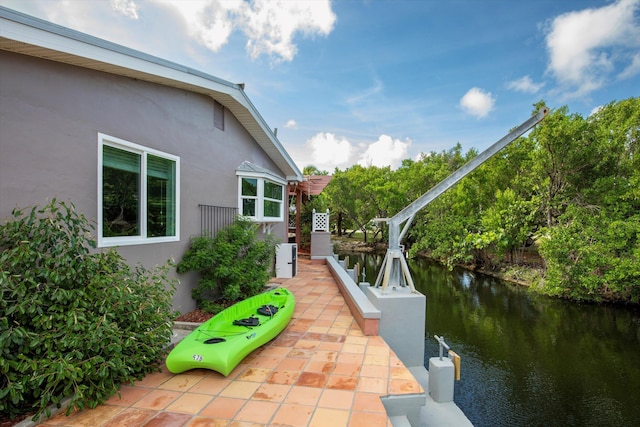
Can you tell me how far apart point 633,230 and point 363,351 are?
39.5 ft

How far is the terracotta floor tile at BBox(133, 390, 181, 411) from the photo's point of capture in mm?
2885

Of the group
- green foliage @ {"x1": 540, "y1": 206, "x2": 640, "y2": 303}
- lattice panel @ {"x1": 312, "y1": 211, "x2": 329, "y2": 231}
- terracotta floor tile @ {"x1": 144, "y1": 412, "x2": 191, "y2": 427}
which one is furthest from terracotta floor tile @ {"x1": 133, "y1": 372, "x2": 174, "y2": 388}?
green foliage @ {"x1": 540, "y1": 206, "x2": 640, "y2": 303}

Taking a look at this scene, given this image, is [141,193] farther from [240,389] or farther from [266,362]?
[240,389]

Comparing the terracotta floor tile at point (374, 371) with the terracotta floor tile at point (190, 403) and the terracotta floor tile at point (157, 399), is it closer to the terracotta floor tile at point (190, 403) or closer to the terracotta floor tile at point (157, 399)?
the terracotta floor tile at point (190, 403)

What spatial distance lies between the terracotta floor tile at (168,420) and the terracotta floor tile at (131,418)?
0.21ft

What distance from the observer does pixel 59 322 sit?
278 centimetres

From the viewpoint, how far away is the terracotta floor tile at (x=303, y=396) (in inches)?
117

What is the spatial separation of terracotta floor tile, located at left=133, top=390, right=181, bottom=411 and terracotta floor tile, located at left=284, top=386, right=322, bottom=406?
111cm

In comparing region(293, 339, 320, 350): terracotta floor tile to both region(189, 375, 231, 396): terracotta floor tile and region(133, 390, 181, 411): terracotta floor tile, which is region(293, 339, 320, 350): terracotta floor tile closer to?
region(189, 375, 231, 396): terracotta floor tile

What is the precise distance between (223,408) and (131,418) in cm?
77

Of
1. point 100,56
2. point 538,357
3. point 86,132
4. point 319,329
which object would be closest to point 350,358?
point 319,329

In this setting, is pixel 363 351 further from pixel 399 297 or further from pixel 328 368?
pixel 399 297

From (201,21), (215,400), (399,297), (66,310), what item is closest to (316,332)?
(399,297)

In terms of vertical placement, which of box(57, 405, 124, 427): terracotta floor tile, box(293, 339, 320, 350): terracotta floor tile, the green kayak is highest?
the green kayak
